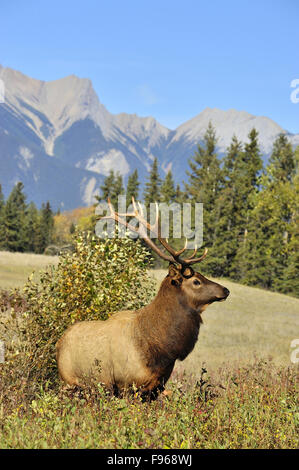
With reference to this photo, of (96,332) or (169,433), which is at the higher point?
(96,332)

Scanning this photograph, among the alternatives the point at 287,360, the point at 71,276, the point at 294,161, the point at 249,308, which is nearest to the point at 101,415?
the point at 71,276

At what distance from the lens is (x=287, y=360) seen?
18.0 meters

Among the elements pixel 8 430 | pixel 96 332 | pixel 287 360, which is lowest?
pixel 287 360

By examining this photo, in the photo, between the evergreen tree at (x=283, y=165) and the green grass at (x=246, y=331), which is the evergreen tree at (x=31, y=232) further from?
the green grass at (x=246, y=331)

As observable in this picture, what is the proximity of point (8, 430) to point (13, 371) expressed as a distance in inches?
93.7

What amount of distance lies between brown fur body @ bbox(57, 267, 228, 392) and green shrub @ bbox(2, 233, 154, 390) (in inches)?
41.9

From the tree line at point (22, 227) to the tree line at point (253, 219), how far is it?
1501 inches

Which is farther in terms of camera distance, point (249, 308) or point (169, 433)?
point (249, 308)

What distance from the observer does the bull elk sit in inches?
253

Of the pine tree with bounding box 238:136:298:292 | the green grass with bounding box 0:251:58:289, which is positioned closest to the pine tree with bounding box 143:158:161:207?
the pine tree with bounding box 238:136:298:292

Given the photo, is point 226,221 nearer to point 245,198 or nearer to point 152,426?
point 245,198

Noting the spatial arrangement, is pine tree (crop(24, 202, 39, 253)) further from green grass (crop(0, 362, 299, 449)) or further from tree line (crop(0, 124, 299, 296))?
green grass (crop(0, 362, 299, 449))

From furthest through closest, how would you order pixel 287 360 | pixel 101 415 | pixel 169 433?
1. pixel 287 360
2. pixel 101 415
3. pixel 169 433

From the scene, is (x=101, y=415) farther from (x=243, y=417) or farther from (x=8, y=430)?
(x=243, y=417)
